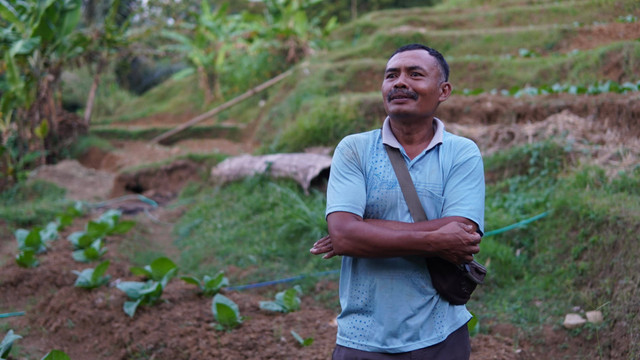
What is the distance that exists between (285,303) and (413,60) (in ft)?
8.61

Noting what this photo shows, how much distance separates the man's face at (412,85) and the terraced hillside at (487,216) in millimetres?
1933

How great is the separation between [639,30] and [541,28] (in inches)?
228

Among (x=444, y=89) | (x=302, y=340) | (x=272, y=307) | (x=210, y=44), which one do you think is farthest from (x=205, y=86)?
(x=444, y=89)

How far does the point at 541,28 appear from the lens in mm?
10422

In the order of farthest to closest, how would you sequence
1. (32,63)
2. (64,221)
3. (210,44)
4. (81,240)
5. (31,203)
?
(210,44), (32,63), (31,203), (64,221), (81,240)

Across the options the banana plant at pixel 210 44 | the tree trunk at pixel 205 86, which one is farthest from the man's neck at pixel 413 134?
the tree trunk at pixel 205 86

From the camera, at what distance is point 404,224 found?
2012 mm

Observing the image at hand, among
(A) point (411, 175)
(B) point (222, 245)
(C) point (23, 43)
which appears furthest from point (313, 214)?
(C) point (23, 43)

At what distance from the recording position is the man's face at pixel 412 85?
211 centimetres

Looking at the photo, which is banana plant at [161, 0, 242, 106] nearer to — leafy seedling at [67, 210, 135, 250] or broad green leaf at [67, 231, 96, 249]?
leafy seedling at [67, 210, 135, 250]

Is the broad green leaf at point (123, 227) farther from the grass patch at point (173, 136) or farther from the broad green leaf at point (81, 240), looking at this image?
the grass patch at point (173, 136)

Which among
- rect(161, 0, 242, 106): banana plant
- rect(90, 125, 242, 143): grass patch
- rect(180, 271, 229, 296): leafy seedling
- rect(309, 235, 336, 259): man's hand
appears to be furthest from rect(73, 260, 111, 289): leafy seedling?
rect(161, 0, 242, 106): banana plant

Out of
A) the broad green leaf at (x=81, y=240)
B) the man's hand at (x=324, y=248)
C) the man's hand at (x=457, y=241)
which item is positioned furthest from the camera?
the broad green leaf at (x=81, y=240)

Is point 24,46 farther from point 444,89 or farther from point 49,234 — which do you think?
point 444,89
